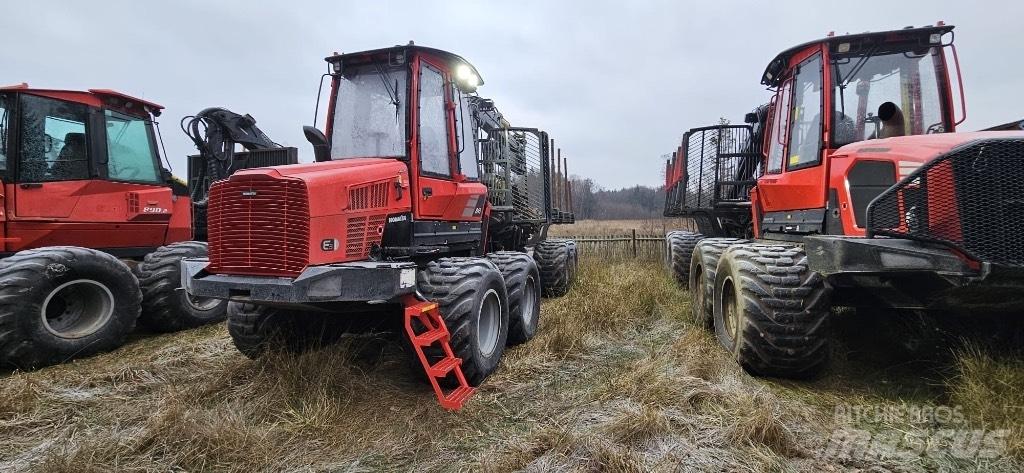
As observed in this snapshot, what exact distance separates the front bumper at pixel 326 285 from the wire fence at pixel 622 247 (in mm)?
11982

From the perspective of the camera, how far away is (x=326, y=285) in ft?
11.2

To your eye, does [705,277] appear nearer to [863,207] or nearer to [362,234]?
[863,207]

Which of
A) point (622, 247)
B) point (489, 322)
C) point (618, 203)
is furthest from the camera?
point (618, 203)

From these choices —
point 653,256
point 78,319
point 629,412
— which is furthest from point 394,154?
point 653,256

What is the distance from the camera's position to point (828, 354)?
368 centimetres

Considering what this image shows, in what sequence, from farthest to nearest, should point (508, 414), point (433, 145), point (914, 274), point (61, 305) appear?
1. point (61, 305)
2. point (433, 145)
3. point (508, 414)
4. point (914, 274)

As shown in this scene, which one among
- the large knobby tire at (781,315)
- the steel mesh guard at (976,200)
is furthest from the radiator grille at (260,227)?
the steel mesh guard at (976,200)

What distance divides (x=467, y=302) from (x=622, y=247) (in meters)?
12.2

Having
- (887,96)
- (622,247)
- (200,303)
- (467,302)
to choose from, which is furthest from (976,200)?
(622,247)

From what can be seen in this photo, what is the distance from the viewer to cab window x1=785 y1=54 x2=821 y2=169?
454cm

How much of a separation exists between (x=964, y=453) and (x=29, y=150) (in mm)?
8092

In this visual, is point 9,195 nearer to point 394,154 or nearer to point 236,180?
point 236,180

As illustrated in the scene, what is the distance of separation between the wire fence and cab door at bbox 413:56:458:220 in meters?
10.4

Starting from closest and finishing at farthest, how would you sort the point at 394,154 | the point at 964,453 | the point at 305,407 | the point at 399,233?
the point at 964,453 → the point at 305,407 → the point at 399,233 → the point at 394,154
